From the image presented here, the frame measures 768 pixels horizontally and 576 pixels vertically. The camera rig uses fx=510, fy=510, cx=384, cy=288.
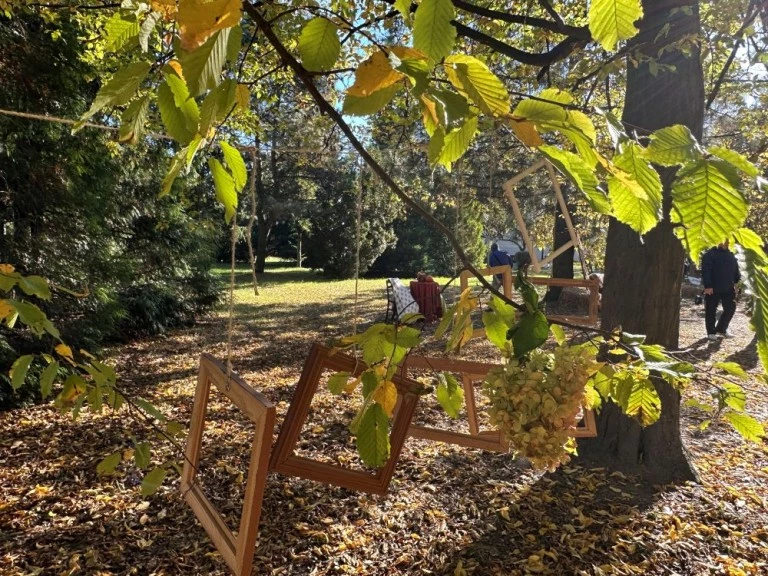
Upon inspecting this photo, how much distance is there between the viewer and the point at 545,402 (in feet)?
3.24

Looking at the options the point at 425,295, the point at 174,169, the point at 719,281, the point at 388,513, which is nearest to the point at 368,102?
the point at 174,169

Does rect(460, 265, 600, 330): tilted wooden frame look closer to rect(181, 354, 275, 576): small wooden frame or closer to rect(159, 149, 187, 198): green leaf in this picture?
rect(181, 354, 275, 576): small wooden frame

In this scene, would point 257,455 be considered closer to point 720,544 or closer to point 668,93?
point 720,544

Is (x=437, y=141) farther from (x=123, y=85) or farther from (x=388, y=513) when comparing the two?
(x=388, y=513)

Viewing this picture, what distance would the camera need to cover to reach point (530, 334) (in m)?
0.82

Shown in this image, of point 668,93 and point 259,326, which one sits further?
point 259,326

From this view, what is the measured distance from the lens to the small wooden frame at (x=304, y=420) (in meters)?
1.51

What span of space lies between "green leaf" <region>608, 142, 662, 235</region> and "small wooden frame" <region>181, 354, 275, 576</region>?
0.92 meters

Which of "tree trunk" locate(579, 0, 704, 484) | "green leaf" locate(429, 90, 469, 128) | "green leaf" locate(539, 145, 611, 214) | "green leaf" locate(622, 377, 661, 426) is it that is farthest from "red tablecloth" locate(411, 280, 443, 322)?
"green leaf" locate(429, 90, 469, 128)

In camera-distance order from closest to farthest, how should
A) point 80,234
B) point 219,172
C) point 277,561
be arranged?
point 219,172 < point 277,561 < point 80,234

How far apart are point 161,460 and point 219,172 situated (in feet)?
12.4

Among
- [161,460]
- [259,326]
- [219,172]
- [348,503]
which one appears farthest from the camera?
[259,326]

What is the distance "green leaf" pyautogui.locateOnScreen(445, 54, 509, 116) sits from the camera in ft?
1.92

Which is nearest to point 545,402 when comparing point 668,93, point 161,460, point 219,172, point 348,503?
point 219,172
